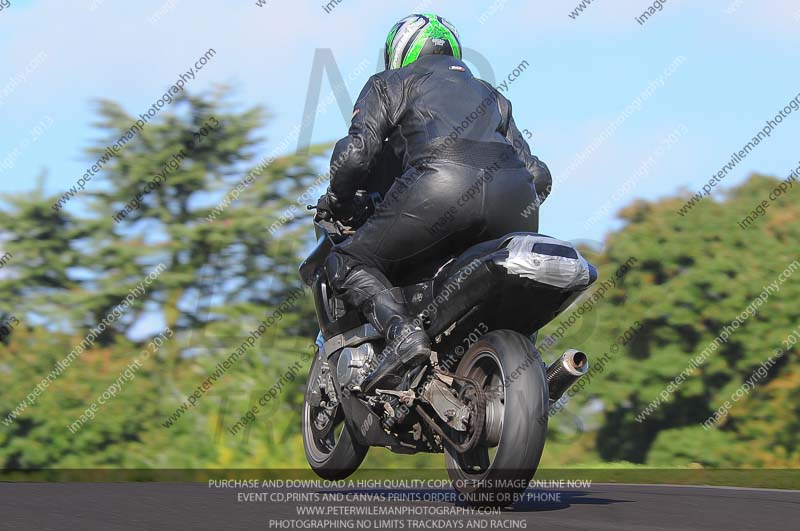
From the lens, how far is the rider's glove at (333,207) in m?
5.86

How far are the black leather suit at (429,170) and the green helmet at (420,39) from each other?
180mm

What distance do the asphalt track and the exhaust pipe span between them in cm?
57

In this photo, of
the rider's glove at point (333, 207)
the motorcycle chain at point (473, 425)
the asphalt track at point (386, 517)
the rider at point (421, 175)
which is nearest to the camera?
the asphalt track at point (386, 517)

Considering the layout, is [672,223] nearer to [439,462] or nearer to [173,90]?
[439,462]

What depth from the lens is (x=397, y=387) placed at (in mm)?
5129

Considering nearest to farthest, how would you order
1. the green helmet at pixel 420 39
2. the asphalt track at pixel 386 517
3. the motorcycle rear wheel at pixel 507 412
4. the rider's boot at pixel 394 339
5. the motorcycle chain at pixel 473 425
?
the asphalt track at pixel 386 517 < the motorcycle rear wheel at pixel 507 412 < the motorcycle chain at pixel 473 425 < the rider's boot at pixel 394 339 < the green helmet at pixel 420 39

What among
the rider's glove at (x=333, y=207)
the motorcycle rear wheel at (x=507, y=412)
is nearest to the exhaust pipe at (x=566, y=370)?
the motorcycle rear wheel at (x=507, y=412)

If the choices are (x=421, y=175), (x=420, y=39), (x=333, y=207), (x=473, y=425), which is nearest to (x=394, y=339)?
(x=473, y=425)

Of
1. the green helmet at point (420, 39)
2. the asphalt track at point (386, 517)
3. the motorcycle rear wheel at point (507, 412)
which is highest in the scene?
the green helmet at point (420, 39)

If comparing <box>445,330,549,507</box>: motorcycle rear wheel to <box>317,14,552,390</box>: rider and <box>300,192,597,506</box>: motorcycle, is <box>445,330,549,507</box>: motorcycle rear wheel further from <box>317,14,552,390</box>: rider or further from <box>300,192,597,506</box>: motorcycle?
<box>317,14,552,390</box>: rider

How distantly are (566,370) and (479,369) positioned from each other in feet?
1.45

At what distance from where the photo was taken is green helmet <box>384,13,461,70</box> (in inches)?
224

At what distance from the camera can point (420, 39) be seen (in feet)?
18.7

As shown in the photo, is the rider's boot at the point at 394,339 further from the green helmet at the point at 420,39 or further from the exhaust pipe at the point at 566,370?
the green helmet at the point at 420,39
